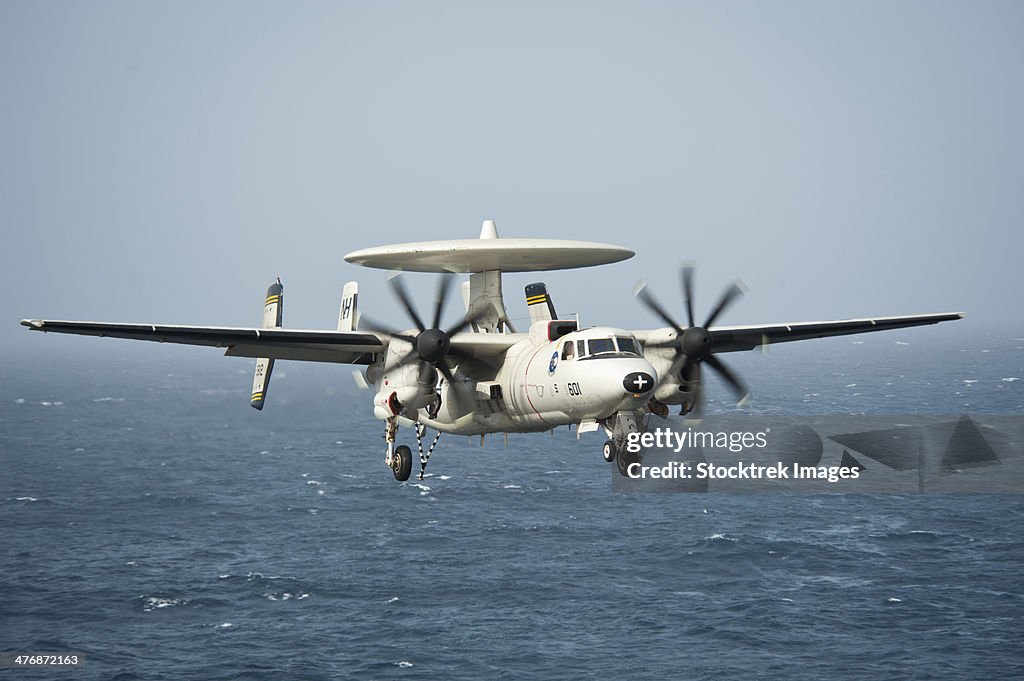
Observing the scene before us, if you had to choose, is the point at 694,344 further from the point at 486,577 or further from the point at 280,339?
the point at 486,577

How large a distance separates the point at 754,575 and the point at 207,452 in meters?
104

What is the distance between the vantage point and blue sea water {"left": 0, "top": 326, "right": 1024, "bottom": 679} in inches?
2948

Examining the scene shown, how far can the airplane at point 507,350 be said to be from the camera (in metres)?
28.0

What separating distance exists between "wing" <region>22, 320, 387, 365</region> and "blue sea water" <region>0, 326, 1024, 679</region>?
3378cm

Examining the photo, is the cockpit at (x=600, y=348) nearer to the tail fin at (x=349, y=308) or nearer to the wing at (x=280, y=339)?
the wing at (x=280, y=339)

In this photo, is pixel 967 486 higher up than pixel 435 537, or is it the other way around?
pixel 967 486

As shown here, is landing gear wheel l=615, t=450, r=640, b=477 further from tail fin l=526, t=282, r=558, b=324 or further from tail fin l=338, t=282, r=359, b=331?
tail fin l=338, t=282, r=359, b=331

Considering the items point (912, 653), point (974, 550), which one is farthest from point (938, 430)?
point (912, 653)

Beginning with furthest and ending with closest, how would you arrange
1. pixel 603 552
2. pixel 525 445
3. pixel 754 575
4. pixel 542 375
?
1. pixel 525 445
2. pixel 603 552
3. pixel 754 575
4. pixel 542 375

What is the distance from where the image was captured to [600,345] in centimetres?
2802

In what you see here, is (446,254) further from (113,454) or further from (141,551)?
(113,454)

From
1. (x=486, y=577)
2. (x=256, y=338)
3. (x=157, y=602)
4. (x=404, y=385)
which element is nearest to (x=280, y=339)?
(x=256, y=338)

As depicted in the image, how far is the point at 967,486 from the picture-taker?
395 feet

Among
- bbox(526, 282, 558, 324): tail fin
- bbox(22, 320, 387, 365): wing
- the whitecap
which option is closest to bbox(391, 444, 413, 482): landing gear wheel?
bbox(22, 320, 387, 365): wing
